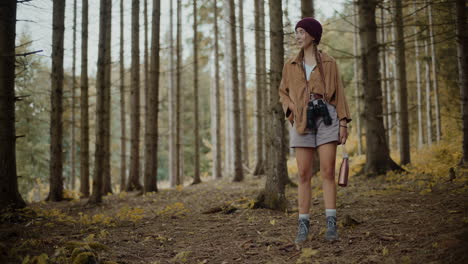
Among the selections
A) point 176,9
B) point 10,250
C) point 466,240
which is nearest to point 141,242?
point 10,250

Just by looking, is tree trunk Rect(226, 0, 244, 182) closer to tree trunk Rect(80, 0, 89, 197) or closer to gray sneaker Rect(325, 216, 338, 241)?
tree trunk Rect(80, 0, 89, 197)

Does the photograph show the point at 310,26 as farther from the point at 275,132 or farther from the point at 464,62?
the point at 464,62

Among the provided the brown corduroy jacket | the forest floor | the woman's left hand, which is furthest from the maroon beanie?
the forest floor

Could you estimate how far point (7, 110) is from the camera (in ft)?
18.5

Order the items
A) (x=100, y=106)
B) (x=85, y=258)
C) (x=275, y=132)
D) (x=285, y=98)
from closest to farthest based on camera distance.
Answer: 1. (x=85, y=258)
2. (x=285, y=98)
3. (x=275, y=132)
4. (x=100, y=106)

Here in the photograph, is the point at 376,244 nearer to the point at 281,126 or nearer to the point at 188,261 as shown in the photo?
the point at 188,261

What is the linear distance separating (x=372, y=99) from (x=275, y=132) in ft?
13.7

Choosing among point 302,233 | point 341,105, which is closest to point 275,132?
point 341,105

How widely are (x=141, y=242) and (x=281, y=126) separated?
2809 millimetres

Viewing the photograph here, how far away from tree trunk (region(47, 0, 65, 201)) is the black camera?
28.6ft

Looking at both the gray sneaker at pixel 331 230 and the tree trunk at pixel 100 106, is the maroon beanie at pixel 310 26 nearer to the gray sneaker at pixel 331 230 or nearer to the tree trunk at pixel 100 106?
the gray sneaker at pixel 331 230

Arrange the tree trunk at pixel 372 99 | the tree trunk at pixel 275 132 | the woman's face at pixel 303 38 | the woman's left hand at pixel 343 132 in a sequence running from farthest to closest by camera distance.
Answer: the tree trunk at pixel 372 99
the tree trunk at pixel 275 132
the woman's face at pixel 303 38
the woman's left hand at pixel 343 132

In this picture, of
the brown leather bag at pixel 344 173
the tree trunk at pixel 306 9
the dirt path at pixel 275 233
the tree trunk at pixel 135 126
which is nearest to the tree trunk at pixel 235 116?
the tree trunk at pixel 135 126

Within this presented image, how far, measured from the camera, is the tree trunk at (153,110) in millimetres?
11086
